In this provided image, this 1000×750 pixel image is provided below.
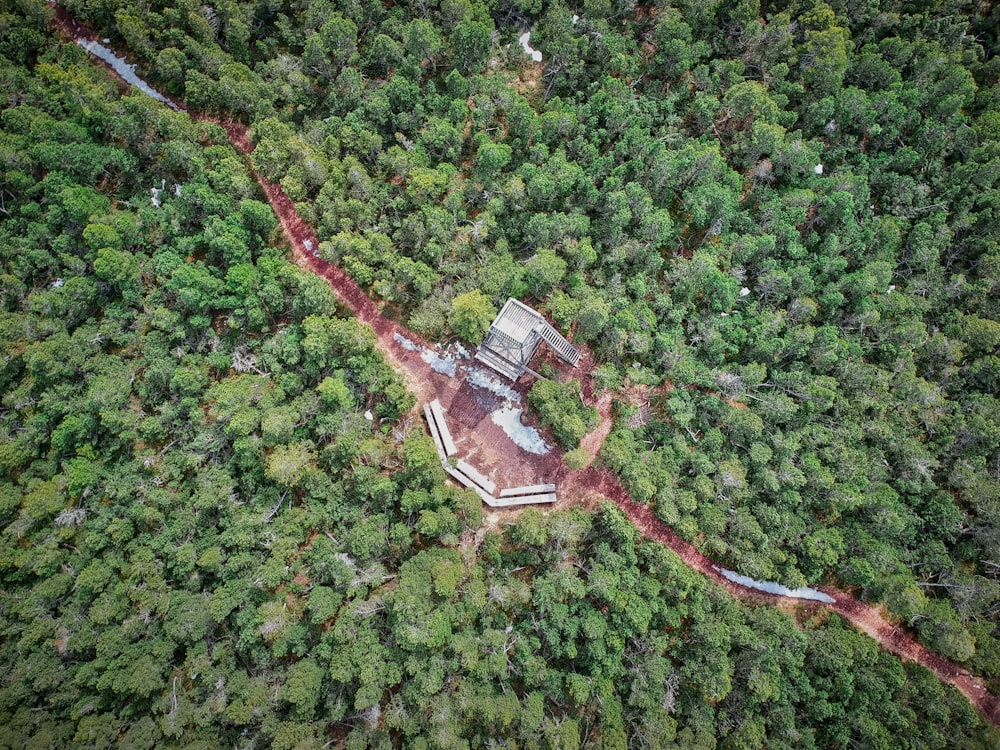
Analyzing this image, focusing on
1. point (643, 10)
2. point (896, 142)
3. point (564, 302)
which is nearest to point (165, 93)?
point (564, 302)

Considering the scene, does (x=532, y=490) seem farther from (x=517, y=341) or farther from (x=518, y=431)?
(x=517, y=341)

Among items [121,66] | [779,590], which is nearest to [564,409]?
[779,590]

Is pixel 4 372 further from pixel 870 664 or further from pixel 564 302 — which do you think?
pixel 870 664

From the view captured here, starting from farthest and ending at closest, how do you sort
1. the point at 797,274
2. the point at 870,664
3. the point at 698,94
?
the point at 698,94
the point at 797,274
the point at 870,664

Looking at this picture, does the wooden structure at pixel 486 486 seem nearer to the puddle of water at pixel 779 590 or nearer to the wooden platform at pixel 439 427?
the wooden platform at pixel 439 427

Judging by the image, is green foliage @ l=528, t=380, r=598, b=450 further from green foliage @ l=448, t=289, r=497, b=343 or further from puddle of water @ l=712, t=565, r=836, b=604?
puddle of water @ l=712, t=565, r=836, b=604

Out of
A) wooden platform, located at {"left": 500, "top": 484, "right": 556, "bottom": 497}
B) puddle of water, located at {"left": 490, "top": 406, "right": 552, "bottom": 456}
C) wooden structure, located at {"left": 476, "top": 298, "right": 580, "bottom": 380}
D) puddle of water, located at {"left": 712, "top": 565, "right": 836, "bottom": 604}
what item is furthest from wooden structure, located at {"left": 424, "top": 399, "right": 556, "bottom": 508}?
puddle of water, located at {"left": 712, "top": 565, "right": 836, "bottom": 604}
